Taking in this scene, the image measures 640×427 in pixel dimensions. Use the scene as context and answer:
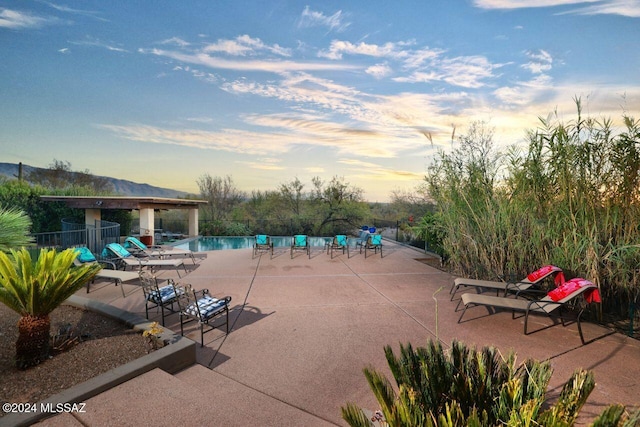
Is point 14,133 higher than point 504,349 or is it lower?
higher

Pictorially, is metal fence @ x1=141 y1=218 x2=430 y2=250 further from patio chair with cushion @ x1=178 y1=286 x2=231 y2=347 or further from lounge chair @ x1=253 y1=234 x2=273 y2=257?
patio chair with cushion @ x1=178 y1=286 x2=231 y2=347

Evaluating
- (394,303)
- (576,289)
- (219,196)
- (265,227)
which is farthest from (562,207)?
(219,196)

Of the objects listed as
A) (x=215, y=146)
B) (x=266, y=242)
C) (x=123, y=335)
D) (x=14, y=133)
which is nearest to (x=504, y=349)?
(x=123, y=335)

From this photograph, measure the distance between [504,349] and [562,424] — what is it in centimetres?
283

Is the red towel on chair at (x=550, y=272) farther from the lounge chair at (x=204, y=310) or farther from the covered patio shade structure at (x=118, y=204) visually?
the covered patio shade structure at (x=118, y=204)

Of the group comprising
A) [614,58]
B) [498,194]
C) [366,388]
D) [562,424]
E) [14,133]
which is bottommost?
[366,388]

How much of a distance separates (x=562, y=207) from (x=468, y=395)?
4102 mm

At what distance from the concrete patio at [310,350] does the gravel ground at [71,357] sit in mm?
482

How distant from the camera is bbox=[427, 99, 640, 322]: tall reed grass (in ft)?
13.2

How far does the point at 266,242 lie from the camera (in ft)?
32.8

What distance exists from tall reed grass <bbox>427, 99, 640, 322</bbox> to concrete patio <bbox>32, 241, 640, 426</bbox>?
940 mm

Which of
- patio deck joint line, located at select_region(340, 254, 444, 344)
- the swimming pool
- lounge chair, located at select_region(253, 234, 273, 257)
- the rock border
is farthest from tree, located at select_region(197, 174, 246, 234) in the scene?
the rock border

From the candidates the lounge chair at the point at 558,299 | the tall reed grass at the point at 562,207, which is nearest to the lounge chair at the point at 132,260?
the lounge chair at the point at 558,299

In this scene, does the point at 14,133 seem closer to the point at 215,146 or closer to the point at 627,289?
the point at 215,146
